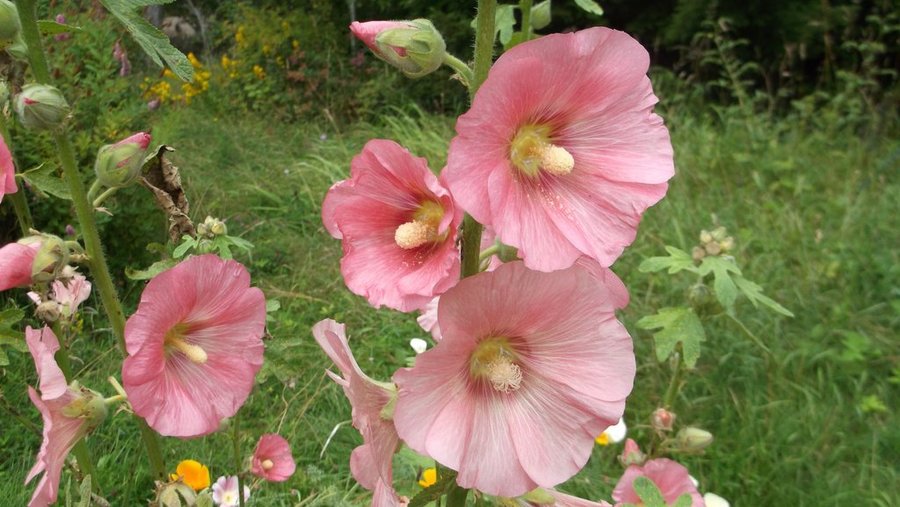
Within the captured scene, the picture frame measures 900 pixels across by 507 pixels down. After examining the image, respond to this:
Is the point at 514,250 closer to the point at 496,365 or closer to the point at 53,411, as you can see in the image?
the point at 496,365

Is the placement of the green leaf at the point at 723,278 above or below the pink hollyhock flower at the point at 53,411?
below

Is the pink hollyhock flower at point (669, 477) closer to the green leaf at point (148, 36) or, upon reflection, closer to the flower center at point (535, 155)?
the flower center at point (535, 155)

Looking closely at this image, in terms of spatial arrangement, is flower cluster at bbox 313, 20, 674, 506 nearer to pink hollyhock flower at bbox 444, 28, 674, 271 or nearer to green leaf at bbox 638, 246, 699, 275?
pink hollyhock flower at bbox 444, 28, 674, 271

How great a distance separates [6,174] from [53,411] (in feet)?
0.93

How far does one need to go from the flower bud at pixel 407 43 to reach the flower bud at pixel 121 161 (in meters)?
0.32

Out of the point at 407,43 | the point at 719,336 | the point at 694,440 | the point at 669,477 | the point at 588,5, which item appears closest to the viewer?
the point at 407,43

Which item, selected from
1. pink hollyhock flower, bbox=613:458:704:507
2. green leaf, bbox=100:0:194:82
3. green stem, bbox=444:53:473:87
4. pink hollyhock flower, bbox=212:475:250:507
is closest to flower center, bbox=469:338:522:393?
green stem, bbox=444:53:473:87

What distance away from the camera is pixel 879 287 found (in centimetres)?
337

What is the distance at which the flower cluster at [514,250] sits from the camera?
0.78 meters

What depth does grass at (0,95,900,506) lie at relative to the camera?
7.51ft

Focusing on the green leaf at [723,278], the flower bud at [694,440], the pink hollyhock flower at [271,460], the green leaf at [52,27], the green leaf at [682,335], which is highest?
the green leaf at [52,27]

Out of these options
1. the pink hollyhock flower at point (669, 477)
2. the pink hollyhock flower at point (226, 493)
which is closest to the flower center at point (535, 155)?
the pink hollyhock flower at point (669, 477)

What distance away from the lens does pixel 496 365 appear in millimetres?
843

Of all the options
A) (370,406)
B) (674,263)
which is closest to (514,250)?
(370,406)
